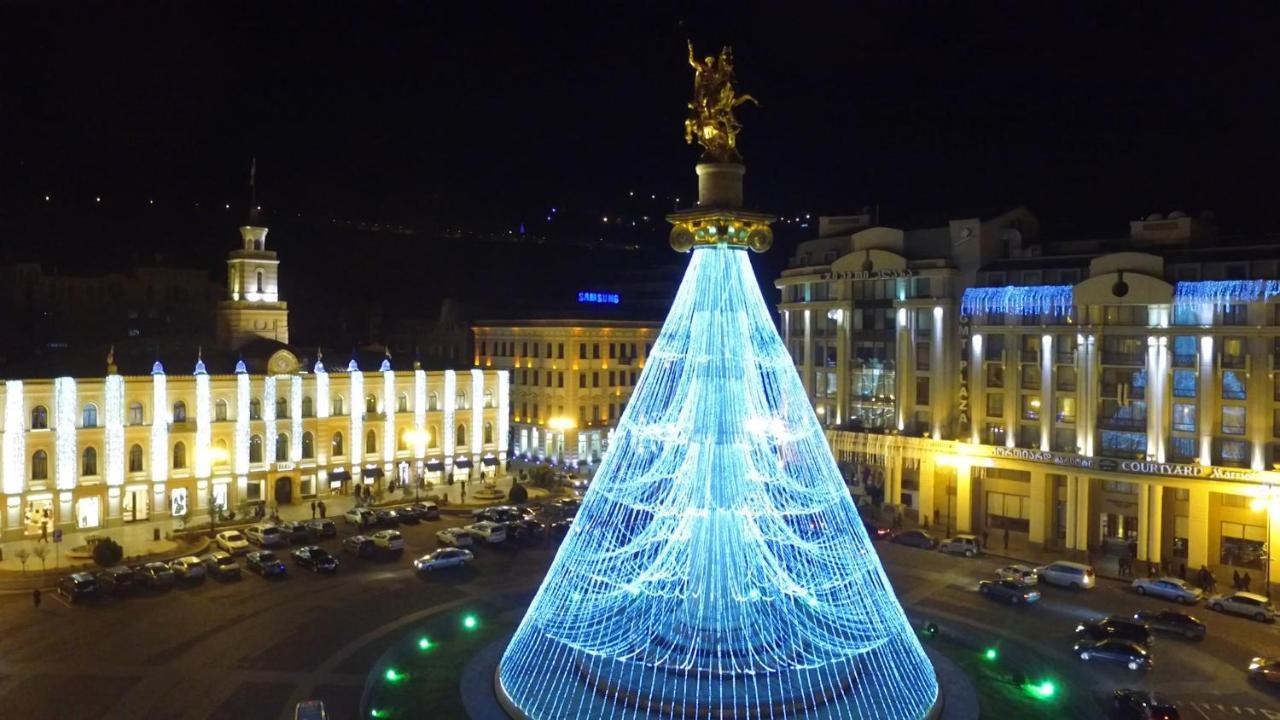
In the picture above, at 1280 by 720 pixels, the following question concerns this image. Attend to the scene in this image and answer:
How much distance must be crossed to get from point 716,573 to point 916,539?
27397 millimetres

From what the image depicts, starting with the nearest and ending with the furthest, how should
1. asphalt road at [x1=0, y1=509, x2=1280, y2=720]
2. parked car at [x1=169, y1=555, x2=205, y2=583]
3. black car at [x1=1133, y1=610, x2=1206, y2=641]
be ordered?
asphalt road at [x1=0, y1=509, x2=1280, y2=720]
black car at [x1=1133, y1=610, x2=1206, y2=641]
parked car at [x1=169, y1=555, x2=205, y2=583]

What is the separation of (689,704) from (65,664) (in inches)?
785

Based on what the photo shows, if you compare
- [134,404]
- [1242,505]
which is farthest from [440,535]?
[1242,505]

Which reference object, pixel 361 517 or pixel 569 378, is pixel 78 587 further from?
pixel 569 378

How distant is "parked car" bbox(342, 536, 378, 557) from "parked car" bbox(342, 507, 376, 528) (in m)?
4.66

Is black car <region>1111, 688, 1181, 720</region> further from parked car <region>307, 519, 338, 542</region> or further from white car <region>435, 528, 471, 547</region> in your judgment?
parked car <region>307, 519, 338, 542</region>

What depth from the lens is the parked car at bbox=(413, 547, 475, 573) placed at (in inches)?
1612

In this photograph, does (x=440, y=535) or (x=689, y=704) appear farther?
(x=440, y=535)

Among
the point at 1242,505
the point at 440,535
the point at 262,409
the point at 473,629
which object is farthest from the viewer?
the point at 262,409

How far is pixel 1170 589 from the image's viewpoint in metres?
38.2

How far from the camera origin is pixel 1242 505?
42969 millimetres

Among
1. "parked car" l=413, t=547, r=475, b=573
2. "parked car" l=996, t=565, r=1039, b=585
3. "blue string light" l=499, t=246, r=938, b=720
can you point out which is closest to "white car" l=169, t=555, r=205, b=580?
"parked car" l=413, t=547, r=475, b=573

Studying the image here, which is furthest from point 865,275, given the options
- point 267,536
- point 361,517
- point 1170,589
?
point 267,536

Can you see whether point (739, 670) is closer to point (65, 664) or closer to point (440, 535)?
point (65, 664)
